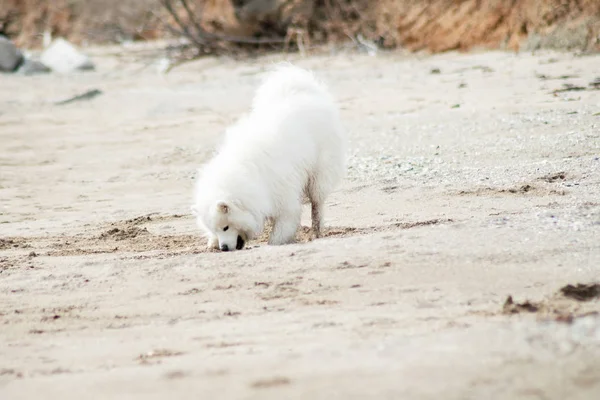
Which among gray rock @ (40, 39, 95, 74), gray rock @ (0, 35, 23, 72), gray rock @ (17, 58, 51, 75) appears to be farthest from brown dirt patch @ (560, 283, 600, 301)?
gray rock @ (0, 35, 23, 72)

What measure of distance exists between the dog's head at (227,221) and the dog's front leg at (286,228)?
25cm

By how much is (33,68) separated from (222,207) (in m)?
16.8

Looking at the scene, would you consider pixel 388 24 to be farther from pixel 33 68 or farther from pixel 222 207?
pixel 222 207

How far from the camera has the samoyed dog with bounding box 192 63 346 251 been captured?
677cm

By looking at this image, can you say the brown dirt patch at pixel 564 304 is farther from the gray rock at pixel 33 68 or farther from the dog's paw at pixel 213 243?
the gray rock at pixel 33 68

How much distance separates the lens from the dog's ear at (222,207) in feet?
21.8

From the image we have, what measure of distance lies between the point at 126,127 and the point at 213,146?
2416mm

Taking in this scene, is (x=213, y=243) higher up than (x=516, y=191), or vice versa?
(x=516, y=191)

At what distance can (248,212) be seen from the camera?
22.3ft

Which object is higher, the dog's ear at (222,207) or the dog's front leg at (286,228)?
the dog's ear at (222,207)

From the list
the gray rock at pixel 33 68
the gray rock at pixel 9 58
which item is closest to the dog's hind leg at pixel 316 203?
the gray rock at pixel 33 68

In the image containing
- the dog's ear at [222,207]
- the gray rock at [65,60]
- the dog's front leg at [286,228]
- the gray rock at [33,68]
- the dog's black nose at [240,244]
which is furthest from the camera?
the gray rock at [33,68]

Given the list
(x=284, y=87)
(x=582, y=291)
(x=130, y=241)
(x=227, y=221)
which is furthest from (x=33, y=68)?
(x=582, y=291)

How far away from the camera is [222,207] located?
6.66 meters
